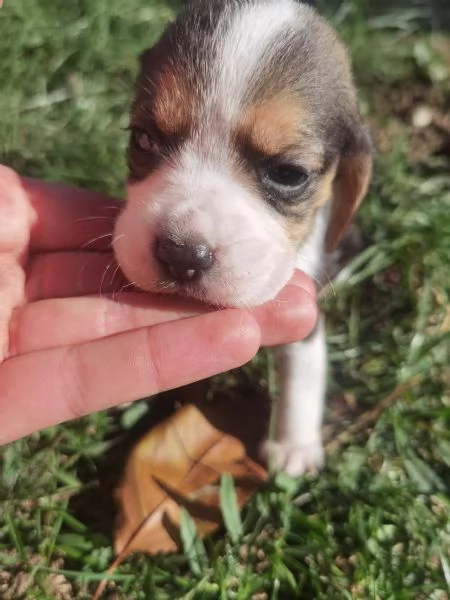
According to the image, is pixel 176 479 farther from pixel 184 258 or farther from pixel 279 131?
pixel 279 131

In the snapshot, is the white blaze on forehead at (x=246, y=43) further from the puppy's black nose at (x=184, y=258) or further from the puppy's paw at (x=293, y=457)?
the puppy's paw at (x=293, y=457)

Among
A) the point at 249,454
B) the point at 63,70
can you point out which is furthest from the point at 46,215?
the point at 63,70

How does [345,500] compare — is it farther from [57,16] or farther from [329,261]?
[57,16]

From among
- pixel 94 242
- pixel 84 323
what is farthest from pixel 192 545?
pixel 94 242

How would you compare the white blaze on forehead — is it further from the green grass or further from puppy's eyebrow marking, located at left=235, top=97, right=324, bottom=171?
the green grass

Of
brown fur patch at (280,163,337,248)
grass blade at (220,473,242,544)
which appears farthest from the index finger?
grass blade at (220,473,242,544)

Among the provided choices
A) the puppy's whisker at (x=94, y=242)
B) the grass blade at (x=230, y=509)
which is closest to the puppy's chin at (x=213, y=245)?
the puppy's whisker at (x=94, y=242)
